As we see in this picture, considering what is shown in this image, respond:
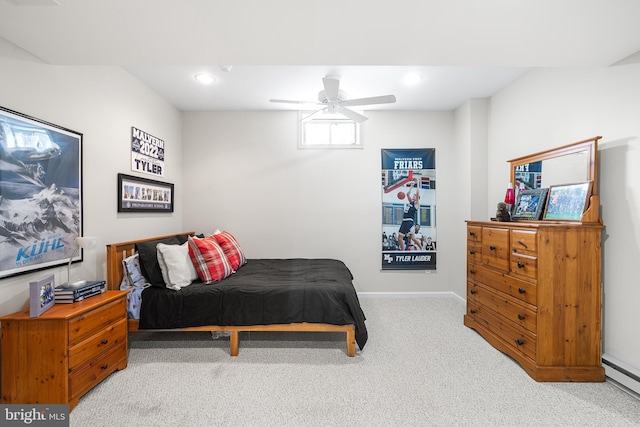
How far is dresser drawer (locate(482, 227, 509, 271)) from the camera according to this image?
2.60 m

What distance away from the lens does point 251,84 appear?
3.35 m

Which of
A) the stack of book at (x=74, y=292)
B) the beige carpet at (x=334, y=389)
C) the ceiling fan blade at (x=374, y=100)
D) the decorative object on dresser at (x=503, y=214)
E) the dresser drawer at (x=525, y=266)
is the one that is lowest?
the beige carpet at (x=334, y=389)

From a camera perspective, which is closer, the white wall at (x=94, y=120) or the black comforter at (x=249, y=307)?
the white wall at (x=94, y=120)

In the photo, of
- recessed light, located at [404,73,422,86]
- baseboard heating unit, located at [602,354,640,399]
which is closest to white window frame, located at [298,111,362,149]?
recessed light, located at [404,73,422,86]

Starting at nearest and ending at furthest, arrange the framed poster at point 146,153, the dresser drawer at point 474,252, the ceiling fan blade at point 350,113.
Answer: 1. the dresser drawer at point 474,252
2. the framed poster at point 146,153
3. the ceiling fan blade at point 350,113

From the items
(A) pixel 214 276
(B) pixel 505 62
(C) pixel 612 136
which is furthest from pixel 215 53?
(C) pixel 612 136

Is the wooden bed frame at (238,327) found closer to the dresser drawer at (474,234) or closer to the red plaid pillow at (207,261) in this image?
Answer: the red plaid pillow at (207,261)

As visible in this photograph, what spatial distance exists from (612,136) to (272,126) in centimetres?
367

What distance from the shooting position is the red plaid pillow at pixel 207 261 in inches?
112

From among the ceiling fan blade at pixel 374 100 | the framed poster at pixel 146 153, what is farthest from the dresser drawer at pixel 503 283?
the framed poster at pixel 146 153

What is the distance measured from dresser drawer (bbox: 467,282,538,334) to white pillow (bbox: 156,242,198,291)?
293 centimetres

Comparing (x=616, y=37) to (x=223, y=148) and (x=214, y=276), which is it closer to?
(x=214, y=276)

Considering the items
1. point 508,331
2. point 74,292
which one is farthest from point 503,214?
point 74,292

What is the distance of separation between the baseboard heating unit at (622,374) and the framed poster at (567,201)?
1095 millimetres
